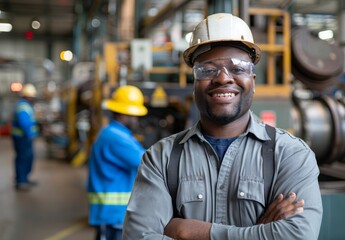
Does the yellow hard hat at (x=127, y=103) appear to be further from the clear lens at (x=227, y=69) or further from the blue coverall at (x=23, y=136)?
the blue coverall at (x=23, y=136)

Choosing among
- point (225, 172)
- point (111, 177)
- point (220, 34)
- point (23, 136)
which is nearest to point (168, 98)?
point (23, 136)

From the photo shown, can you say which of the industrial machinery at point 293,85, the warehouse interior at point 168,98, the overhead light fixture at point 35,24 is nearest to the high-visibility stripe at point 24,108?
the warehouse interior at point 168,98

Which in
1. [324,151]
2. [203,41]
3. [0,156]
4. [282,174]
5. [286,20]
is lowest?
[0,156]

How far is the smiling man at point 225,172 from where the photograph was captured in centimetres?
172

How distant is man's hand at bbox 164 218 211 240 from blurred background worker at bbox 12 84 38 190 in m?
6.89

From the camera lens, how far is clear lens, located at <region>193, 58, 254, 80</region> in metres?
1.89

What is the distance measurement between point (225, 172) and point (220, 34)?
0.64 meters

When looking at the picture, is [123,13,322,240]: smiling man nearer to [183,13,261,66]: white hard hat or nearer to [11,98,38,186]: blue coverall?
[183,13,261,66]: white hard hat

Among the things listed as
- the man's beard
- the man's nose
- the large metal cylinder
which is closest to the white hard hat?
the man's nose

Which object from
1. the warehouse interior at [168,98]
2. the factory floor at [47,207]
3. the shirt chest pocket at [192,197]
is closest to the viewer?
the shirt chest pocket at [192,197]

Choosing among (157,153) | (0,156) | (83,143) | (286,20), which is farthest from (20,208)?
(0,156)

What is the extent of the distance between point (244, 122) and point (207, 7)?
2.47m

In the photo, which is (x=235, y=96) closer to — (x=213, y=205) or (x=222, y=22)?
(x=222, y=22)

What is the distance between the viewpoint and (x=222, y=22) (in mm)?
1970
